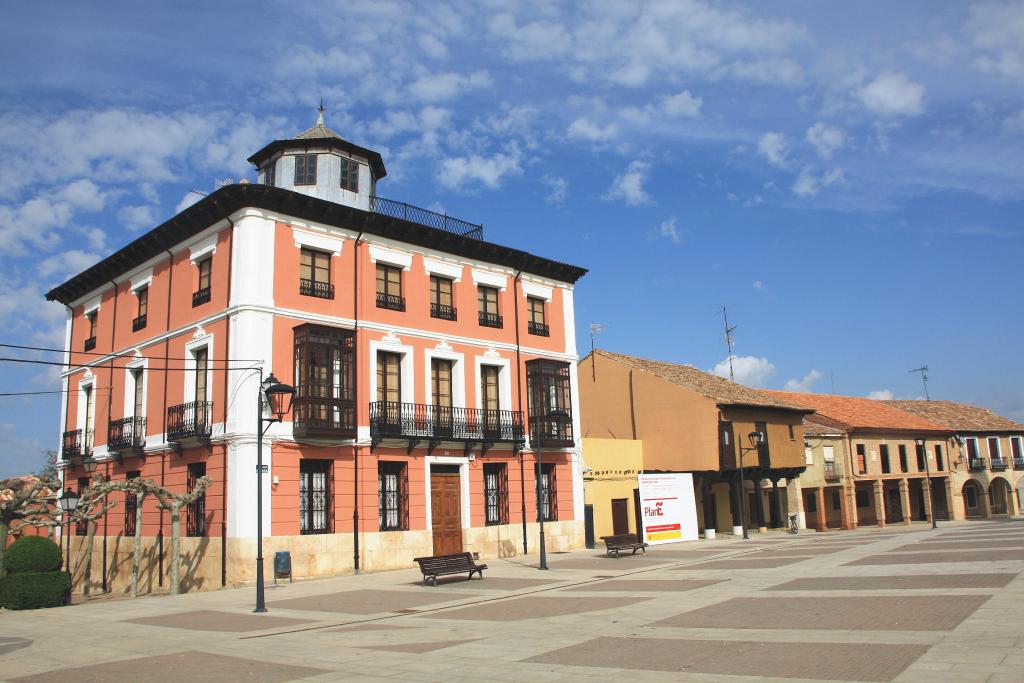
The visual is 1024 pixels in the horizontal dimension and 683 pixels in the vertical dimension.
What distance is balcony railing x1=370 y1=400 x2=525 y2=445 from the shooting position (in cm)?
2411

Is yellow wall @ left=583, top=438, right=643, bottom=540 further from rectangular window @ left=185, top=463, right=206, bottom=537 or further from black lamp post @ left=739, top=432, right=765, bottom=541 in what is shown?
rectangular window @ left=185, top=463, right=206, bottom=537

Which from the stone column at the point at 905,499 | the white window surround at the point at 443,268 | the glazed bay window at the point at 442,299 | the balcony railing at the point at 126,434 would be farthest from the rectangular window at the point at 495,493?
the stone column at the point at 905,499

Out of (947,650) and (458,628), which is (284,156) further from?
(947,650)

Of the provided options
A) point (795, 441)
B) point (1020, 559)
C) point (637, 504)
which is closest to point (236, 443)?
point (637, 504)

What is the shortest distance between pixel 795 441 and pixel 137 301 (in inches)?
1292

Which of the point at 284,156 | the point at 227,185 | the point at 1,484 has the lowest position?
the point at 1,484

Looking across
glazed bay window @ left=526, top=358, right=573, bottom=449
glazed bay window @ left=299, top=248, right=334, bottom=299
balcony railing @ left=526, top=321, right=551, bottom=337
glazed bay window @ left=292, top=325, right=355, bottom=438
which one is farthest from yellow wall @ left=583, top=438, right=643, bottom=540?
glazed bay window @ left=299, top=248, right=334, bottom=299

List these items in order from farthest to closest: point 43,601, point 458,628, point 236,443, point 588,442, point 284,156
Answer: point 588,442
point 284,156
point 236,443
point 43,601
point 458,628

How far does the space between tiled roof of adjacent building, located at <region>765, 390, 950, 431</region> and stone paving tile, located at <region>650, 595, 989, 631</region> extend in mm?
37189

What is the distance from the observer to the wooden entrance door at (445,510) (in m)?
25.6

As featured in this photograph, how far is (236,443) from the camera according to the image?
21.7 metres

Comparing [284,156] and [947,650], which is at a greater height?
[284,156]

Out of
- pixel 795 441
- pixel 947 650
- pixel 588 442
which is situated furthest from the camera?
pixel 795 441

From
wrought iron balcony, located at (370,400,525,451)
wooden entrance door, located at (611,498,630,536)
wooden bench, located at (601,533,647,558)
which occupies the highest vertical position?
wrought iron balcony, located at (370,400,525,451)
